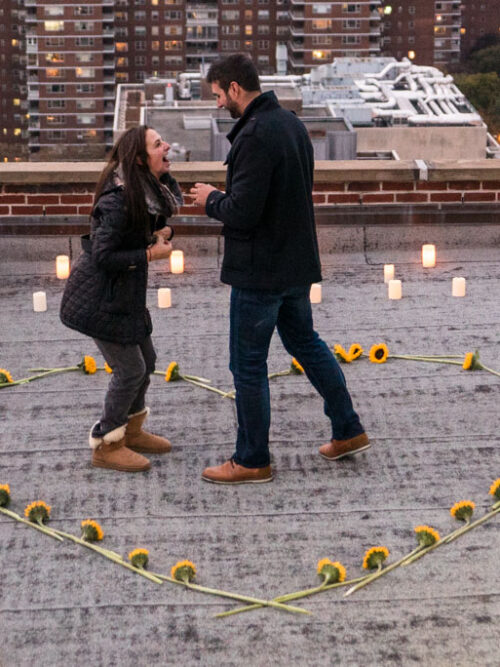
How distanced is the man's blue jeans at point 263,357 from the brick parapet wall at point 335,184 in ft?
12.1

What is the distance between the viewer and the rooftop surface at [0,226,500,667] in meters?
3.68

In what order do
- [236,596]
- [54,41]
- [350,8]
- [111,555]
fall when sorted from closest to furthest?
[236,596], [111,555], [54,41], [350,8]

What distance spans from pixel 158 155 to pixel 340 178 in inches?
158

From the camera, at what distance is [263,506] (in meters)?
4.57

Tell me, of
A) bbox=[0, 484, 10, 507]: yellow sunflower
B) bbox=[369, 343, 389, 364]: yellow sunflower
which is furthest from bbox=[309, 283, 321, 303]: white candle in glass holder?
bbox=[0, 484, 10, 507]: yellow sunflower

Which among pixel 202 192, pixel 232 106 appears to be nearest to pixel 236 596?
pixel 202 192

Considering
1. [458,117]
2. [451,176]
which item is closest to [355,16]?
[458,117]

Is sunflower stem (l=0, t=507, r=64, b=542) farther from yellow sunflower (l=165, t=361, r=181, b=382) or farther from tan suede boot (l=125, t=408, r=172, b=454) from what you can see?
yellow sunflower (l=165, t=361, r=181, b=382)

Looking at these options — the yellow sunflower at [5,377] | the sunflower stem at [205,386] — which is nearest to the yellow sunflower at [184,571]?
the sunflower stem at [205,386]

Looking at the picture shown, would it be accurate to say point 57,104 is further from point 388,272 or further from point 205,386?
point 205,386

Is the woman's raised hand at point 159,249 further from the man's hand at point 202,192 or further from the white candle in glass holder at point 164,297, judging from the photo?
the white candle in glass holder at point 164,297

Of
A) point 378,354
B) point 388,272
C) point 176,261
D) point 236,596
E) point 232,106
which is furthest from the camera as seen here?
point 176,261

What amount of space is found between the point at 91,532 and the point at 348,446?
1.16 metres

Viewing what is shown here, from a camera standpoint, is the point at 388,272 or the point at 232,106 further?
the point at 388,272
